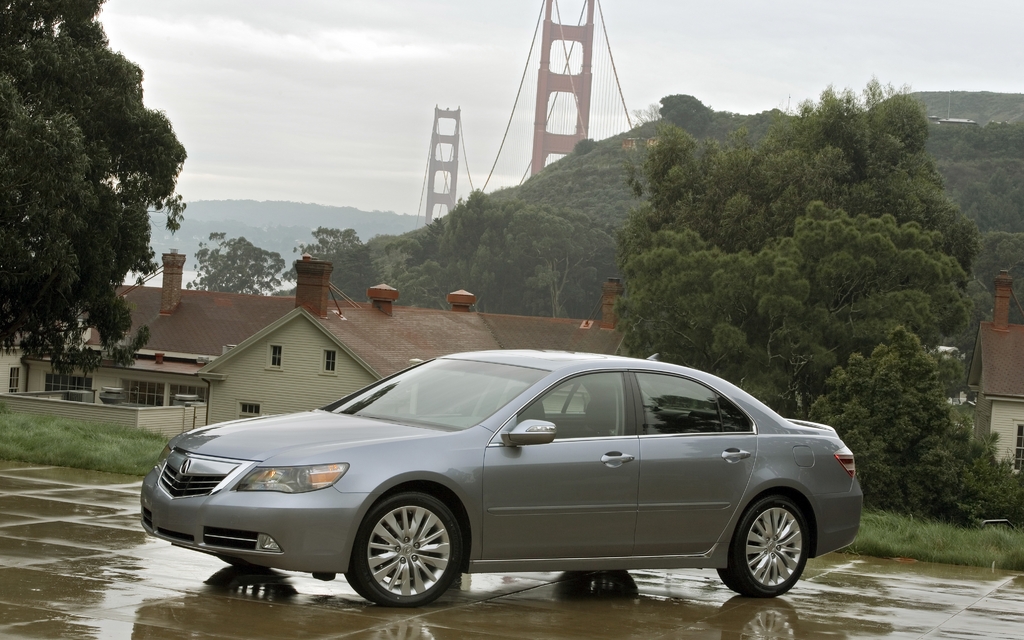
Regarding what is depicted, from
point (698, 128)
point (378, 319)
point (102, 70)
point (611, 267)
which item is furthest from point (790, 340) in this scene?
point (698, 128)

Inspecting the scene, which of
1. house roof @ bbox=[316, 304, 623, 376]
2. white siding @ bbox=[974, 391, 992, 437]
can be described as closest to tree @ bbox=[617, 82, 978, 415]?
white siding @ bbox=[974, 391, 992, 437]

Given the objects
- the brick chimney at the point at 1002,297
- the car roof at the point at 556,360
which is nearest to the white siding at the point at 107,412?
the brick chimney at the point at 1002,297

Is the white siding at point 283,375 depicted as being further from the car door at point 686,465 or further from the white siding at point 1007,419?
the car door at point 686,465

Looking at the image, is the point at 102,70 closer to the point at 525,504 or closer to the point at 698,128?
the point at 525,504

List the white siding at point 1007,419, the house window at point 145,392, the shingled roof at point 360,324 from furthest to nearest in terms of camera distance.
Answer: the house window at point 145,392
the shingled roof at point 360,324
the white siding at point 1007,419

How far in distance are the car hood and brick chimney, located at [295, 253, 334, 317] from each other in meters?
41.9

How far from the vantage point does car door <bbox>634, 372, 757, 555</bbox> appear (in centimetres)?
720

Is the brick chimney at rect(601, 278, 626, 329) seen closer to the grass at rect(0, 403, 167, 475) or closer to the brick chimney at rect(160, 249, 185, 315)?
the brick chimney at rect(160, 249, 185, 315)

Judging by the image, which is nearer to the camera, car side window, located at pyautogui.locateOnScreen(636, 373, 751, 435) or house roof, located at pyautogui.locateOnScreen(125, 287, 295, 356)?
car side window, located at pyautogui.locateOnScreen(636, 373, 751, 435)

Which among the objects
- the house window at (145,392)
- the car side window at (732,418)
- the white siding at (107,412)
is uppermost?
the car side window at (732,418)

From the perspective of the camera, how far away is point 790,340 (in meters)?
Answer: 41.1

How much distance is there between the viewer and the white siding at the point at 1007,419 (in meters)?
42.2

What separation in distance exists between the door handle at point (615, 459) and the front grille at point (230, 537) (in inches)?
78.9

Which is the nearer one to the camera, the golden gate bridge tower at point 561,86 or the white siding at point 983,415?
the white siding at point 983,415
